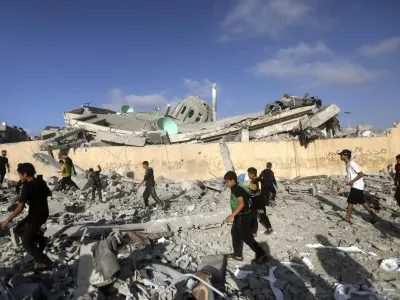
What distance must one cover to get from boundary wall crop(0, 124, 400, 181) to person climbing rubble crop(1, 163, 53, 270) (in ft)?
31.7

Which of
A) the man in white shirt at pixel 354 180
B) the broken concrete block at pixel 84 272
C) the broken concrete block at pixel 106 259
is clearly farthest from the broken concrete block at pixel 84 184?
the man in white shirt at pixel 354 180

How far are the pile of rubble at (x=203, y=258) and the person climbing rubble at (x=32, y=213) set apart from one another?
0.28 m

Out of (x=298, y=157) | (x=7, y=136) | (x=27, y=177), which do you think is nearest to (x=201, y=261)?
(x=27, y=177)

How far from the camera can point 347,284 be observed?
383 centimetres

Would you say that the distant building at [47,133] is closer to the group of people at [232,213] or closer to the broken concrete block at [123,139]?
the broken concrete block at [123,139]

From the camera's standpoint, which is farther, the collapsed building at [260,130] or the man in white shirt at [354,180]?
the collapsed building at [260,130]

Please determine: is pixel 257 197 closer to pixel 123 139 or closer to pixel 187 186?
pixel 187 186

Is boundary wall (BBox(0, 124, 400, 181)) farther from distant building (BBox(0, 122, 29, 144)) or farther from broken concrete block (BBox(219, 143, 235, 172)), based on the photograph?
distant building (BBox(0, 122, 29, 144))

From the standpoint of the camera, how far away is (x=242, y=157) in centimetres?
1323

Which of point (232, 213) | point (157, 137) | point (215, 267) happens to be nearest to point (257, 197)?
point (232, 213)

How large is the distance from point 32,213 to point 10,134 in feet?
85.3

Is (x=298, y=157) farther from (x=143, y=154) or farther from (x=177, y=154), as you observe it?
(x=143, y=154)

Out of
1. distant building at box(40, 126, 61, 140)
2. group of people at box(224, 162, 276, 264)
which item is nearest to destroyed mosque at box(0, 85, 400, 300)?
group of people at box(224, 162, 276, 264)

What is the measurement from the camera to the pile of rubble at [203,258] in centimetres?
338
